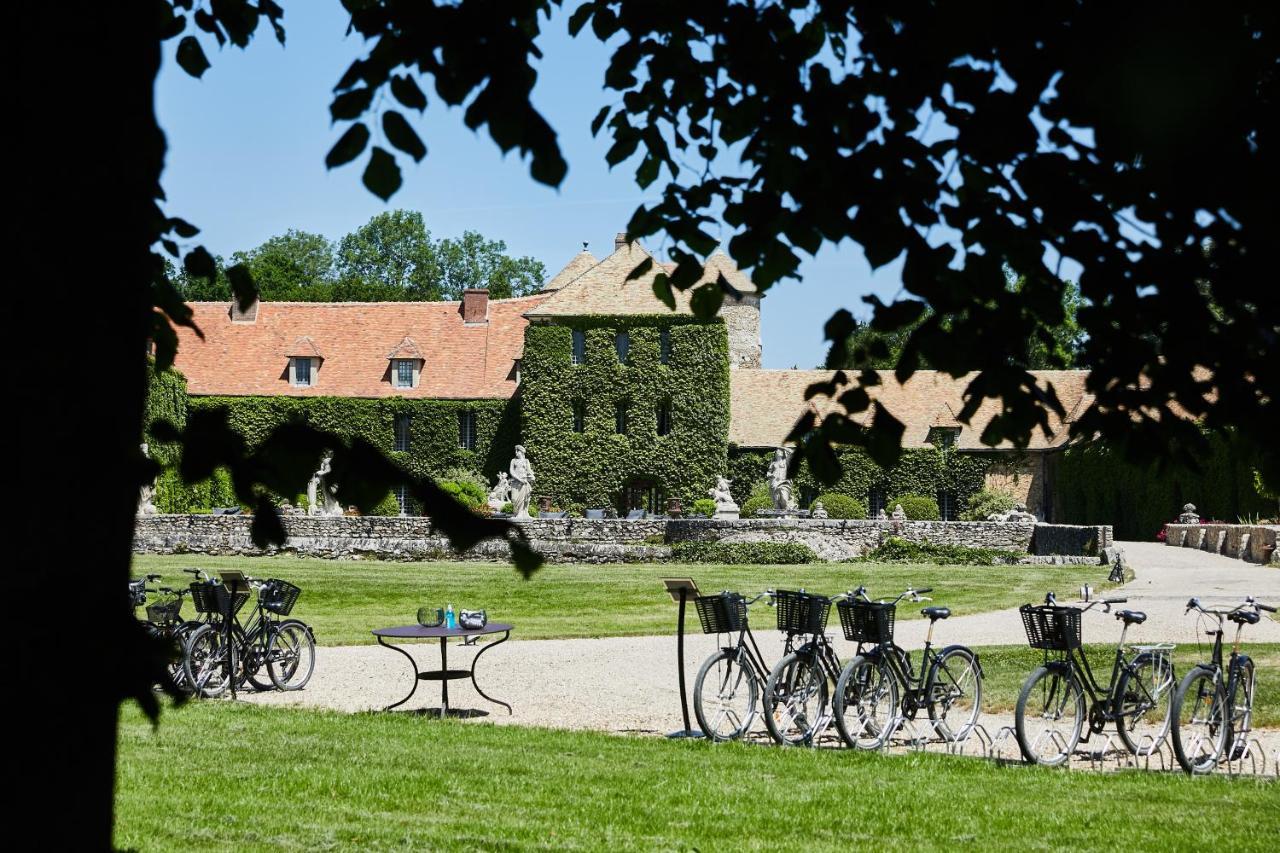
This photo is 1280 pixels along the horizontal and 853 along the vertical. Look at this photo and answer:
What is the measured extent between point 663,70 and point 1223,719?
248 inches

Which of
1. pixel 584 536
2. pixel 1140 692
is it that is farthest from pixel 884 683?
pixel 584 536

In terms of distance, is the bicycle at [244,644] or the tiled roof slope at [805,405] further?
the tiled roof slope at [805,405]

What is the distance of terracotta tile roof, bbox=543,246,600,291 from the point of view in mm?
54375

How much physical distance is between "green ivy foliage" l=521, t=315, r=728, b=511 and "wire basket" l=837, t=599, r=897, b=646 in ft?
119

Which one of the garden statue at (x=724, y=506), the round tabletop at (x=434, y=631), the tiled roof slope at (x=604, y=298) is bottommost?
the round tabletop at (x=434, y=631)

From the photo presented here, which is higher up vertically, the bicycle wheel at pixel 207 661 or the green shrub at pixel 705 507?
the green shrub at pixel 705 507

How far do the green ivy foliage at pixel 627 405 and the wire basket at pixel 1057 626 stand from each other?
37.0 metres

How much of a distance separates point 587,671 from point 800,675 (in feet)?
15.5

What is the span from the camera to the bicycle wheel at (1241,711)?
9234 millimetres

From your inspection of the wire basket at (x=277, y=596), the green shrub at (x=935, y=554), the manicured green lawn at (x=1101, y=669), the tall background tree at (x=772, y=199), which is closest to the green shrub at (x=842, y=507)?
the green shrub at (x=935, y=554)

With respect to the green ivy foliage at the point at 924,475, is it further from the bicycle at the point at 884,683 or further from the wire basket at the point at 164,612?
the bicycle at the point at 884,683

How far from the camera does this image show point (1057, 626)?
8.97 meters

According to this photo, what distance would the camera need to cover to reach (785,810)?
24.2ft

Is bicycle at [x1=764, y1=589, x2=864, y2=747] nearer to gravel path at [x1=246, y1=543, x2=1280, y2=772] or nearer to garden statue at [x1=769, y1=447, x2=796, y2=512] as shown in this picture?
gravel path at [x1=246, y1=543, x2=1280, y2=772]
